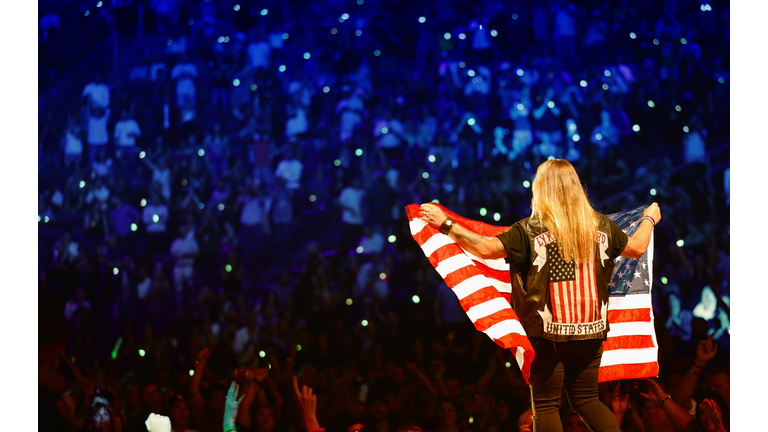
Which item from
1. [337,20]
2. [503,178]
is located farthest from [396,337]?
[337,20]

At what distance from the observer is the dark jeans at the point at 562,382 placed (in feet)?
7.10

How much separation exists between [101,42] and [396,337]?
9.05ft

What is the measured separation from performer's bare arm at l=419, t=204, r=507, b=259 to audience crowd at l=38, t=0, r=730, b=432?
157 centimetres

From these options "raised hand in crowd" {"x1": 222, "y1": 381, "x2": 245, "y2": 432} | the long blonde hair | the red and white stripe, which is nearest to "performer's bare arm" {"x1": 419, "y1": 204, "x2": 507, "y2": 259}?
the long blonde hair

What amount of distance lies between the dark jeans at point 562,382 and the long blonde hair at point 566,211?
318 millimetres

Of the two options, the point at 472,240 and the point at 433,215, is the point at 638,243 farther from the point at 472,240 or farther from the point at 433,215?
the point at 433,215

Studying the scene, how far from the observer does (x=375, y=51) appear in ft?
13.0

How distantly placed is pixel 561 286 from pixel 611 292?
2.27 ft

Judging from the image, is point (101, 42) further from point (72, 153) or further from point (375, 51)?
point (375, 51)

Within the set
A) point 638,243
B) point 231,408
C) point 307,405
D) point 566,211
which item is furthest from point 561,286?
point 231,408

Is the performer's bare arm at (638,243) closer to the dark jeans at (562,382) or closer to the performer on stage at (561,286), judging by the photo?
the performer on stage at (561,286)

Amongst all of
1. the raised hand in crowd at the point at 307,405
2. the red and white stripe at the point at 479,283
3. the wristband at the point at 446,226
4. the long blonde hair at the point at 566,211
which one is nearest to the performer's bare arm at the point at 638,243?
the long blonde hair at the point at 566,211

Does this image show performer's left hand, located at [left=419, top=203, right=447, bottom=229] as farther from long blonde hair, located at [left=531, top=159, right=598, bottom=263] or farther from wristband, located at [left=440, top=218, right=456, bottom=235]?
long blonde hair, located at [left=531, top=159, right=598, bottom=263]

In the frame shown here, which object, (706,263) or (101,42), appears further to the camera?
(101,42)
